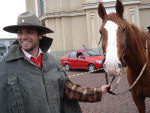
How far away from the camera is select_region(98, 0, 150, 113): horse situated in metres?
2.46

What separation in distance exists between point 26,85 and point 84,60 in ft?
38.9

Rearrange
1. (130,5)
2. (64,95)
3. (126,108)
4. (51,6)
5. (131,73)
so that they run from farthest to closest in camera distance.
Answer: (51,6) → (130,5) → (126,108) → (131,73) → (64,95)

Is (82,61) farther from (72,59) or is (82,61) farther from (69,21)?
(69,21)

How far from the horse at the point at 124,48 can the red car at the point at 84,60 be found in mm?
9182

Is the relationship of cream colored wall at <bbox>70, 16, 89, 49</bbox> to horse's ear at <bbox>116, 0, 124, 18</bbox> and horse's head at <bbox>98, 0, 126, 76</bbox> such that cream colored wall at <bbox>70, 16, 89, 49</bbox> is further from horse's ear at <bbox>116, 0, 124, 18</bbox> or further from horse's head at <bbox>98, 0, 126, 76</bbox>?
horse's head at <bbox>98, 0, 126, 76</bbox>

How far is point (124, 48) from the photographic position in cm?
282

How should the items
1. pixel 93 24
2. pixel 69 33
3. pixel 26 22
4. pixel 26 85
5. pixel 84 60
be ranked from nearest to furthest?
pixel 26 85 → pixel 26 22 → pixel 84 60 → pixel 93 24 → pixel 69 33

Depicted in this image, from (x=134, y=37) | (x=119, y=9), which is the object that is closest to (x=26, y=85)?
(x=119, y=9)

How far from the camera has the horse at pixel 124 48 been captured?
2.46m

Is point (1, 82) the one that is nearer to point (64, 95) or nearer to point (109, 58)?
point (64, 95)

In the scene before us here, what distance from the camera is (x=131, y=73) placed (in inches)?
143

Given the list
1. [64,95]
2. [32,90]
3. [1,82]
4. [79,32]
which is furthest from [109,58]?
[79,32]

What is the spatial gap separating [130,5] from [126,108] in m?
17.2

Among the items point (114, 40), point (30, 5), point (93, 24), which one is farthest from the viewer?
point (30, 5)
